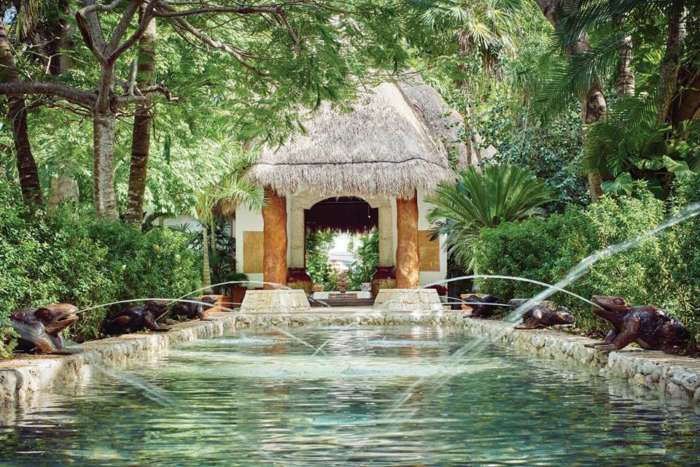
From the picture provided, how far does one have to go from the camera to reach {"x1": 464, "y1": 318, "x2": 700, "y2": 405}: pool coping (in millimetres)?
5732

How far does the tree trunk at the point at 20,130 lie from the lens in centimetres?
1152

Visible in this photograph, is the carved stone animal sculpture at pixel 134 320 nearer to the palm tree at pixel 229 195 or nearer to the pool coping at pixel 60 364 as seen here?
the pool coping at pixel 60 364

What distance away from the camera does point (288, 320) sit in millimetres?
16422

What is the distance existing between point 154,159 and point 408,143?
17.2ft

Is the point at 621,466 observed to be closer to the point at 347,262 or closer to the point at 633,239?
the point at 633,239

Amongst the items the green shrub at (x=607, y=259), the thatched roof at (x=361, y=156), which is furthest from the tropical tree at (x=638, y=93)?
the thatched roof at (x=361, y=156)

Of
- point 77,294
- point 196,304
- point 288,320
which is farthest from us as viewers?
point 288,320

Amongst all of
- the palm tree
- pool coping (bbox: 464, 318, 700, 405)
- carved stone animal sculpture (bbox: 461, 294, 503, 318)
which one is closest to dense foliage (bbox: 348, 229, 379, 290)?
the palm tree

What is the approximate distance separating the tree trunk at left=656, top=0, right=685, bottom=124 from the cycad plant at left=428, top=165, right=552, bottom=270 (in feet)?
15.1

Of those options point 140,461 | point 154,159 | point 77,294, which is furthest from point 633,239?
point 154,159

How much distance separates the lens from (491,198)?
54.4 ft

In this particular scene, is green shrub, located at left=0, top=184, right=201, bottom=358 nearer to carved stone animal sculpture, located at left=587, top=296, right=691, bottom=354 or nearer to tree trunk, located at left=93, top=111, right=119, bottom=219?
tree trunk, located at left=93, top=111, right=119, bottom=219

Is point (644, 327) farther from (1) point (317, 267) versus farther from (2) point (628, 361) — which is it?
(1) point (317, 267)

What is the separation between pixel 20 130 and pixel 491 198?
7.78 meters
